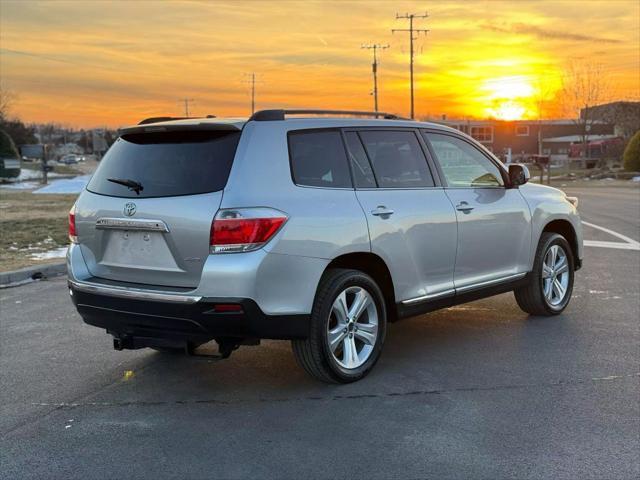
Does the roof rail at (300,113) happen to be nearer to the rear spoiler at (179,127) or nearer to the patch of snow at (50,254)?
the rear spoiler at (179,127)

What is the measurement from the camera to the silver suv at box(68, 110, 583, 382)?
4.35 m

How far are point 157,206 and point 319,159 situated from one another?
115 centimetres

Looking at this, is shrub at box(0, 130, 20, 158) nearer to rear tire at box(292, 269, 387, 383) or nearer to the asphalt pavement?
the asphalt pavement

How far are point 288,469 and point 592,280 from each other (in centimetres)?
627

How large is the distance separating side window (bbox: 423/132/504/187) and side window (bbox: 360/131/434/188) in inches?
8.5

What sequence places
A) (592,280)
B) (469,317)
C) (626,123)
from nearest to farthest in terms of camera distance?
(469,317)
(592,280)
(626,123)

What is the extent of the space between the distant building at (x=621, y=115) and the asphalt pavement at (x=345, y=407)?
56994 mm

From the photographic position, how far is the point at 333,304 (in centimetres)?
480

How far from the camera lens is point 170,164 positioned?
15.4ft

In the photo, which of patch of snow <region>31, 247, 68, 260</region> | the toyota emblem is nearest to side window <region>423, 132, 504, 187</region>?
the toyota emblem

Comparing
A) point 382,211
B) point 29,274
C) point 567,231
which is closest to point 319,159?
point 382,211

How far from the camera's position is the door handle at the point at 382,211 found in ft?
16.5

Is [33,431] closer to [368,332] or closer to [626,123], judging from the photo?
[368,332]

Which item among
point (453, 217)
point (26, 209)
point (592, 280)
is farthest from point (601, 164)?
point (453, 217)
